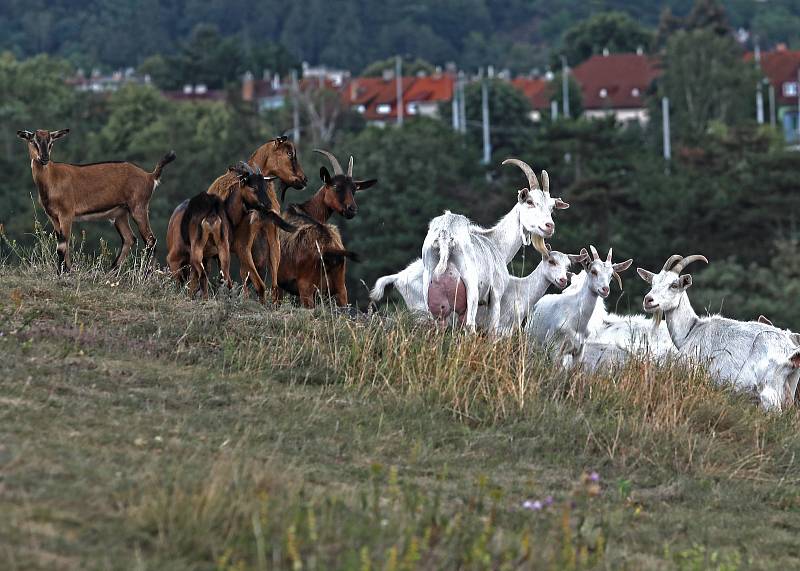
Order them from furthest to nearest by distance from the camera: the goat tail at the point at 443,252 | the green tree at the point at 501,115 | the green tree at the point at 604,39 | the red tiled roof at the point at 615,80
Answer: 1. the green tree at the point at 604,39
2. the red tiled roof at the point at 615,80
3. the green tree at the point at 501,115
4. the goat tail at the point at 443,252

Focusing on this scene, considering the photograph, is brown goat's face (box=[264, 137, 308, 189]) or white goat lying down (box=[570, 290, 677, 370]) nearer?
white goat lying down (box=[570, 290, 677, 370])

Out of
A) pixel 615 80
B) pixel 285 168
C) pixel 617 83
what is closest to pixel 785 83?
pixel 617 83

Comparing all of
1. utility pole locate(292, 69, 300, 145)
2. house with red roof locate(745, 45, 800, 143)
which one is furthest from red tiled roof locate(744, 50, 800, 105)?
utility pole locate(292, 69, 300, 145)

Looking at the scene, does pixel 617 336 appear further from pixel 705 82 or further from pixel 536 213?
pixel 705 82

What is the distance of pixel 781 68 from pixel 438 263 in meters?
145

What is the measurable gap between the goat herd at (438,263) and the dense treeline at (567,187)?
3609cm

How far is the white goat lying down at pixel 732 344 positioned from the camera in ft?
51.1

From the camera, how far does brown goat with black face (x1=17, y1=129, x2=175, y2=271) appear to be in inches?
616

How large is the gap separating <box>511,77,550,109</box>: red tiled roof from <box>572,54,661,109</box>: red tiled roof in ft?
11.4

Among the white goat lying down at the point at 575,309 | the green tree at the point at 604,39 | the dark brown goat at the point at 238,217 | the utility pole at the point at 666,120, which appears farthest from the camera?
the green tree at the point at 604,39

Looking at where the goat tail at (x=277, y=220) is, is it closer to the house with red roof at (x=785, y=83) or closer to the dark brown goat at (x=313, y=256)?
the dark brown goat at (x=313, y=256)

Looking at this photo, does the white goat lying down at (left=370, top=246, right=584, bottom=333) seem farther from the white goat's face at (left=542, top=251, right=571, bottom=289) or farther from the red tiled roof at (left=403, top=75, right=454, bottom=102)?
the red tiled roof at (left=403, top=75, right=454, bottom=102)

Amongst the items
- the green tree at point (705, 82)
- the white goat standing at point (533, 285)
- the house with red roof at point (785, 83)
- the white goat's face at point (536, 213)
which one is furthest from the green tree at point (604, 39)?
the white goat's face at point (536, 213)

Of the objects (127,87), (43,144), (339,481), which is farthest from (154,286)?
(127,87)
